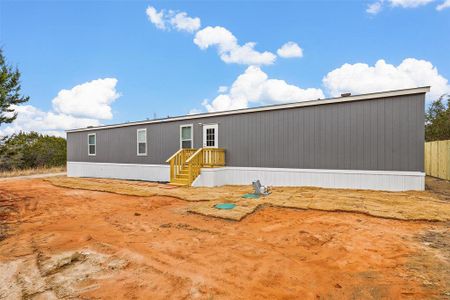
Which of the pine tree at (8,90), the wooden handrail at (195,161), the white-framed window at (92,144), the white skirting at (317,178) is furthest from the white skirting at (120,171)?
the pine tree at (8,90)

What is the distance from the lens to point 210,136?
11953mm

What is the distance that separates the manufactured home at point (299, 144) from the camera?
797 cm

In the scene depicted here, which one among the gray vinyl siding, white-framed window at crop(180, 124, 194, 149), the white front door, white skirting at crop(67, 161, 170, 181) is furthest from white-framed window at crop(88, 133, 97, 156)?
the white front door

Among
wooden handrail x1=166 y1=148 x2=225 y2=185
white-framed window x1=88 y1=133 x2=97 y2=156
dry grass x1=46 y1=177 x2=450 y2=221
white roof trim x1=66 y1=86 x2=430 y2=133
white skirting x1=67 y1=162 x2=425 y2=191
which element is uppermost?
white roof trim x1=66 y1=86 x2=430 y2=133

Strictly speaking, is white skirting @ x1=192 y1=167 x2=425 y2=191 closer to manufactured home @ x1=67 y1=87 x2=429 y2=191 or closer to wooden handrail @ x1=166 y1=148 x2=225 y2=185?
manufactured home @ x1=67 y1=87 x2=429 y2=191

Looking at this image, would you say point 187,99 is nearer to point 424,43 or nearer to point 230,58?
point 230,58

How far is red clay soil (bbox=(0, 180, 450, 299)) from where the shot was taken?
2529 mm

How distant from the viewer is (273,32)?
13984 mm

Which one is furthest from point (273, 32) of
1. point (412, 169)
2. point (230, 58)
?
point (412, 169)

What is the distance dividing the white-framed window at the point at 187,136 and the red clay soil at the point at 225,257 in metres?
7.09

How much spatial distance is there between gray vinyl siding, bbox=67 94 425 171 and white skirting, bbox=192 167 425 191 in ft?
0.71

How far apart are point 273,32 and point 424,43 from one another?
7318mm

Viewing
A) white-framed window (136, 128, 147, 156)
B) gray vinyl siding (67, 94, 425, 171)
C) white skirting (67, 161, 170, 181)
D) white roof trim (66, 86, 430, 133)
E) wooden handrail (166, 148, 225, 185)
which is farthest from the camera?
white-framed window (136, 128, 147, 156)

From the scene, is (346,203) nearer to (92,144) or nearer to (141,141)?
(141,141)
